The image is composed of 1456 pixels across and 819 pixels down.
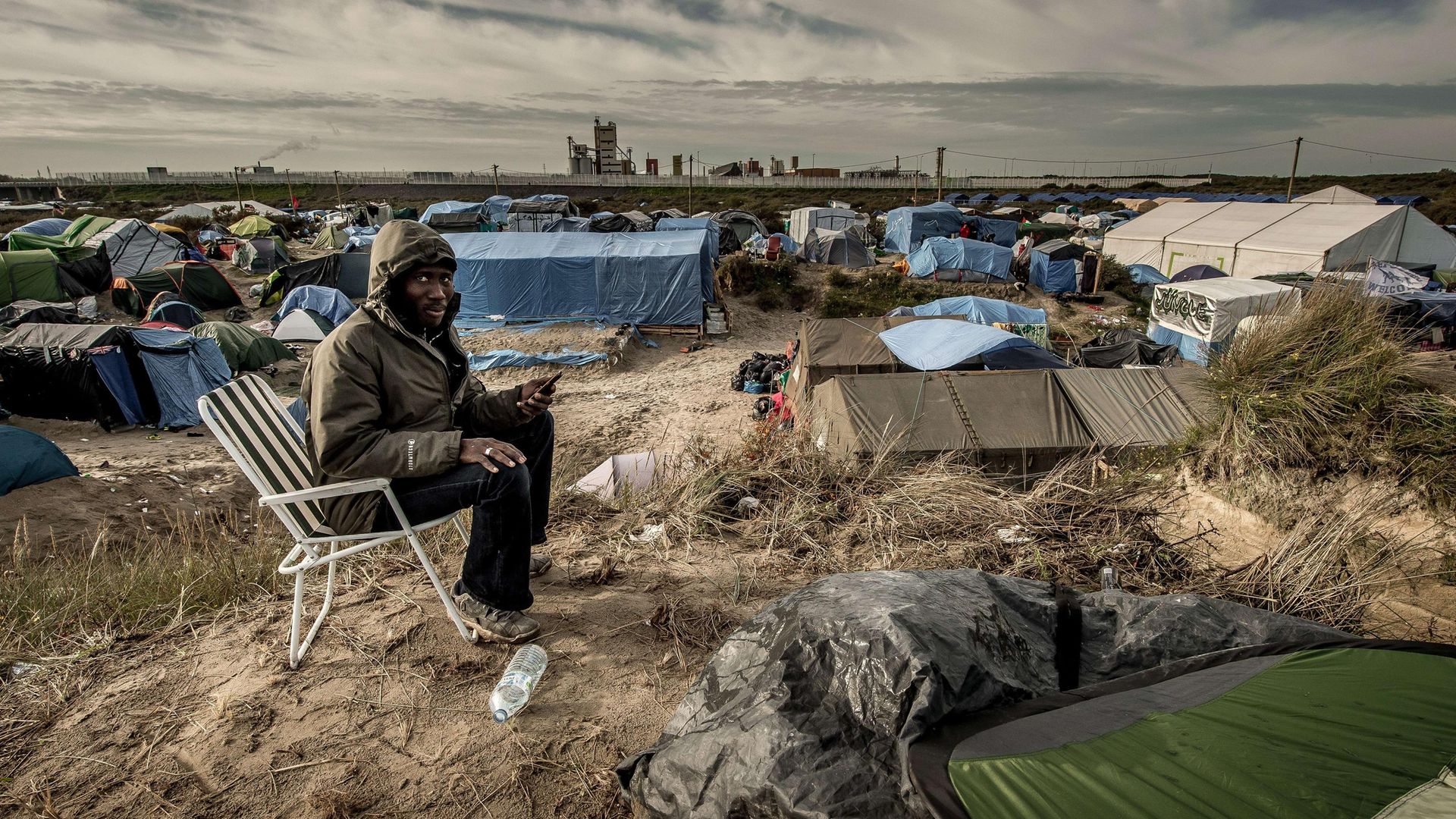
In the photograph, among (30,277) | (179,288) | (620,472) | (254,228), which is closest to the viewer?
(620,472)

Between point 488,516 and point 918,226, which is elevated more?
point 918,226

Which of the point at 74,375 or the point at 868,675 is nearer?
the point at 868,675

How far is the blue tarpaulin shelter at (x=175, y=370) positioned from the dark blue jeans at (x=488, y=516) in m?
12.2

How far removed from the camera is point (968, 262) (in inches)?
914

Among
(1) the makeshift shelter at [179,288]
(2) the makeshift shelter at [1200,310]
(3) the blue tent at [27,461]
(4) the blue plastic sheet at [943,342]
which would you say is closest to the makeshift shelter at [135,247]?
(1) the makeshift shelter at [179,288]

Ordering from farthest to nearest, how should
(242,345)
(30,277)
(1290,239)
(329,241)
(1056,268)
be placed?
(329,241) < (1056,268) < (1290,239) < (30,277) < (242,345)

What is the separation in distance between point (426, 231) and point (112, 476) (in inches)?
370

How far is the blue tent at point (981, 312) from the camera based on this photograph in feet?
50.5

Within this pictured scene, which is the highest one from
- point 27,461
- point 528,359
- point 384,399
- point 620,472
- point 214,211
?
point 214,211

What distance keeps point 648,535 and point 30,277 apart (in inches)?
852

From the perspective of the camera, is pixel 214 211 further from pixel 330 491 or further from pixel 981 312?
pixel 330 491

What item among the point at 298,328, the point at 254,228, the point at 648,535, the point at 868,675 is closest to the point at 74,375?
the point at 298,328

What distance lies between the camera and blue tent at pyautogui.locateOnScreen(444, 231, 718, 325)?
18469 millimetres

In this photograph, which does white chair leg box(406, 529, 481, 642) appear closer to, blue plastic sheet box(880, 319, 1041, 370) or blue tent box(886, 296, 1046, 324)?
blue plastic sheet box(880, 319, 1041, 370)
